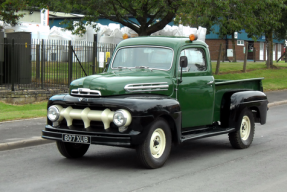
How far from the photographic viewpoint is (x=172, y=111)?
7387 mm

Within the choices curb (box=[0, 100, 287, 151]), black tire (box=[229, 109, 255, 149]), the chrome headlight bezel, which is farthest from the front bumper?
black tire (box=[229, 109, 255, 149])

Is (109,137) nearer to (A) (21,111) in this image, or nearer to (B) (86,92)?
(B) (86,92)

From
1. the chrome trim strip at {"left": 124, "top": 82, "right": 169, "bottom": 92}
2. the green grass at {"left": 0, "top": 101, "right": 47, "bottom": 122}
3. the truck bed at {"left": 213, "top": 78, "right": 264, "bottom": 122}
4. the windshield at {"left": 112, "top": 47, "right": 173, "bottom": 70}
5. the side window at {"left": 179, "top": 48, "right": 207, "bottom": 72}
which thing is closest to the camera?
the chrome trim strip at {"left": 124, "top": 82, "right": 169, "bottom": 92}

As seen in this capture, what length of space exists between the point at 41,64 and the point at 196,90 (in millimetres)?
10995

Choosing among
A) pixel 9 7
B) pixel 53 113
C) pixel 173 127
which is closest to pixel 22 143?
pixel 53 113

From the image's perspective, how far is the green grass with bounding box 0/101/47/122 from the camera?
506 inches

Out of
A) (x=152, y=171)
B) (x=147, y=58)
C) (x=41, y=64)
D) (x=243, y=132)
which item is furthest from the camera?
(x=41, y=64)

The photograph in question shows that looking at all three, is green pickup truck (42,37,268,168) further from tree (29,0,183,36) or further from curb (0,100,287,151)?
tree (29,0,183,36)

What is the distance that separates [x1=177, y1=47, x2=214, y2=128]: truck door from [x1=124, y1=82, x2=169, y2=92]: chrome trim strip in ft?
1.24

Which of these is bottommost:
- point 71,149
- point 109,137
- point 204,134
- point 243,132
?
point 71,149

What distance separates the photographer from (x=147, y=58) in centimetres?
833

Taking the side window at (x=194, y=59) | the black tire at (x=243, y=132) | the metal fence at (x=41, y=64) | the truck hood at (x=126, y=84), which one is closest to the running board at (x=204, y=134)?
the black tire at (x=243, y=132)

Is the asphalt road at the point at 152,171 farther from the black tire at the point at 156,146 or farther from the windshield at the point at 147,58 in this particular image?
the windshield at the point at 147,58

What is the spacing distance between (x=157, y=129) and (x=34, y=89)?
11.0 meters
